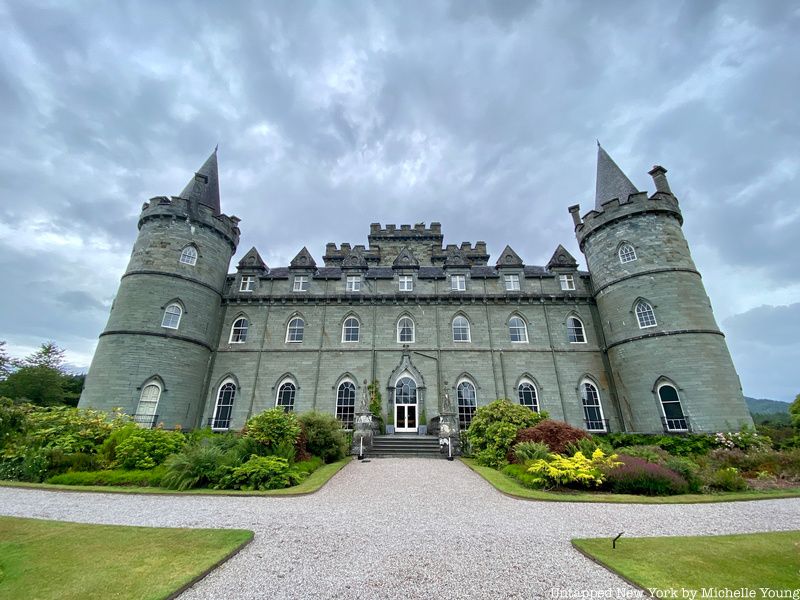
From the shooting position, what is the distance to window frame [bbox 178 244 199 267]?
72.8 feet

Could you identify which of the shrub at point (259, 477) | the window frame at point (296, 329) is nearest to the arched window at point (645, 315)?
the shrub at point (259, 477)

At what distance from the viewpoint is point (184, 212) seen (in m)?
22.6

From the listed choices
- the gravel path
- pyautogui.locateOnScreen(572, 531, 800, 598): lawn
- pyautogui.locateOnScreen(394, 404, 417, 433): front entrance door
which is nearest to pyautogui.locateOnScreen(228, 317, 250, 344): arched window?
pyautogui.locateOnScreen(394, 404, 417, 433): front entrance door

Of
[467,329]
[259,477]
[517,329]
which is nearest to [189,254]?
[259,477]

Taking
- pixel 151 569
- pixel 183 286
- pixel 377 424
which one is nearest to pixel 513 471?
pixel 377 424

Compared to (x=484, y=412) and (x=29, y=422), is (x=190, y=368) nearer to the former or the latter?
(x=29, y=422)

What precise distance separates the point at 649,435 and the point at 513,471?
35.2 feet

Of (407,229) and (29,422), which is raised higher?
(407,229)

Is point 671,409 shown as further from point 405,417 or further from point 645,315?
point 405,417

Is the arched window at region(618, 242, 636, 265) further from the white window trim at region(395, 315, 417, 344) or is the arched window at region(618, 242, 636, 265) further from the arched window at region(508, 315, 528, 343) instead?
the white window trim at region(395, 315, 417, 344)

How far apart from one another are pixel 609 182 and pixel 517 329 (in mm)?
12528

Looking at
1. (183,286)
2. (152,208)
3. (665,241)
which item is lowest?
A: (183,286)

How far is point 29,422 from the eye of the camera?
12.9m

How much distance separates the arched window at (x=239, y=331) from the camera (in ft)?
77.8
